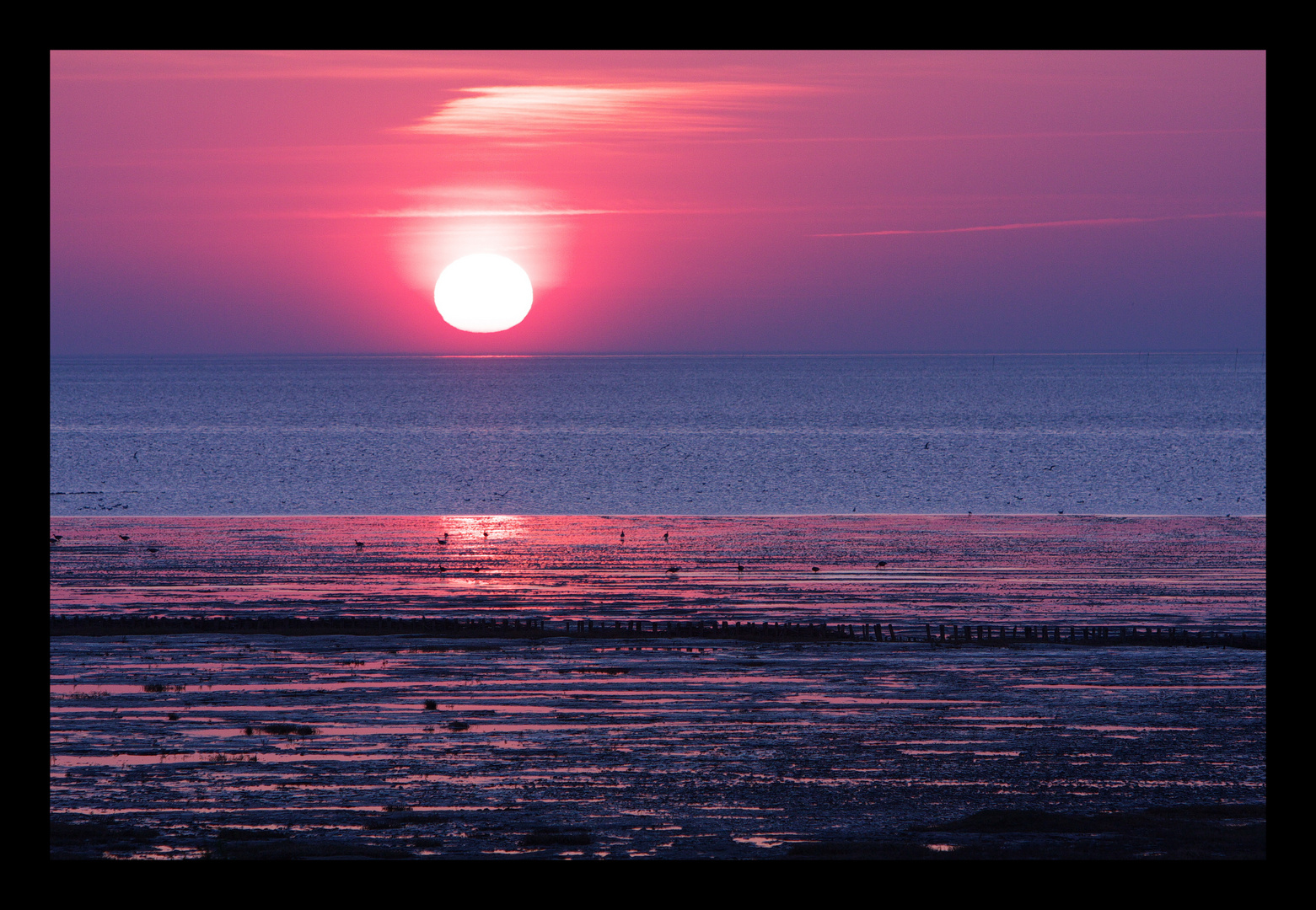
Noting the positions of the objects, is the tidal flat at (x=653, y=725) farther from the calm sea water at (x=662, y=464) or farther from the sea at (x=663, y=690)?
the calm sea water at (x=662, y=464)

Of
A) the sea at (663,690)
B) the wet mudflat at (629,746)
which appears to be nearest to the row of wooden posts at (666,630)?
the sea at (663,690)

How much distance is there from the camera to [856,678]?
2450 centimetres

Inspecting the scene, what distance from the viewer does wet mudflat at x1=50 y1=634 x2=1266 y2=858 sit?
1493cm

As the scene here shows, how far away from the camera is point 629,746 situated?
1895cm

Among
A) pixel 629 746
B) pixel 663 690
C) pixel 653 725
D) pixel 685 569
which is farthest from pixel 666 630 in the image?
pixel 685 569

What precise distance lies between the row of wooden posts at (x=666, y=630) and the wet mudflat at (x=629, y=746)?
938 millimetres

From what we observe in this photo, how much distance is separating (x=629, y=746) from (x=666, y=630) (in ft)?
34.0

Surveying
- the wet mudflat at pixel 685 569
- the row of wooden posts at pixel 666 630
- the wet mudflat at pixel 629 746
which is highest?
the wet mudflat at pixel 685 569

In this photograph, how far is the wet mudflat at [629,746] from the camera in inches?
588

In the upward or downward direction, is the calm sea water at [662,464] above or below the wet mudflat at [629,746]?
above

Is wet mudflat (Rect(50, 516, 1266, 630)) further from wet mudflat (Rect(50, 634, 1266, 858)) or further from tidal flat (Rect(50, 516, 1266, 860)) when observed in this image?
wet mudflat (Rect(50, 634, 1266, 858))
